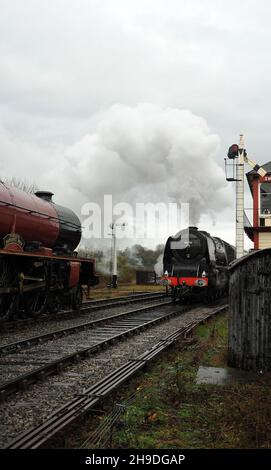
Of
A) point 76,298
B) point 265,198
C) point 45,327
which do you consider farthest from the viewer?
point 265,198

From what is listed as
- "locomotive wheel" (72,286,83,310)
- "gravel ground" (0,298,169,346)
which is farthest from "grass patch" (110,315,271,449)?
"locomotive wheel" (72,286,83,310)

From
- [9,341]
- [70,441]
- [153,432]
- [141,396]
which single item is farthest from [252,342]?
[9,341]

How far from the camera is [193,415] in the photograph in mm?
4906

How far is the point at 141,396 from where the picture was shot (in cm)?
575

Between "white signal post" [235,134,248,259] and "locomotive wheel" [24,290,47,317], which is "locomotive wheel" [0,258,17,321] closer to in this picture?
"locomotive wheel" [24,290,47,317]

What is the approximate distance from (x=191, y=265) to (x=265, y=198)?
4.48 meters

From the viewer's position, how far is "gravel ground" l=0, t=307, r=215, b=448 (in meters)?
4.78

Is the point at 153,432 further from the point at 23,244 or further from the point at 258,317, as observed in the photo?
the point at 23,244

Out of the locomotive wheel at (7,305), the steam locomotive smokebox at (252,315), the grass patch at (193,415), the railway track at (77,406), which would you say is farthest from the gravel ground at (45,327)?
the steam locomotive smokebox at (252,315)

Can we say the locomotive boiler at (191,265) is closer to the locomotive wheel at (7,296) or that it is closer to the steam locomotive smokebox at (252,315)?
the locomotive wheel at (7,296)

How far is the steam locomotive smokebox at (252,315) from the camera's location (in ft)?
22.6

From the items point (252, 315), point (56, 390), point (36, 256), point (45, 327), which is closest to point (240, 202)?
point (36, 256)

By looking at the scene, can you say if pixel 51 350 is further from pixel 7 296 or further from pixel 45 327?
pixel 7 296

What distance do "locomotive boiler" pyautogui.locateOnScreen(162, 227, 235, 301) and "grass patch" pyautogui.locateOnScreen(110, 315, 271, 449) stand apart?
1203 cm
